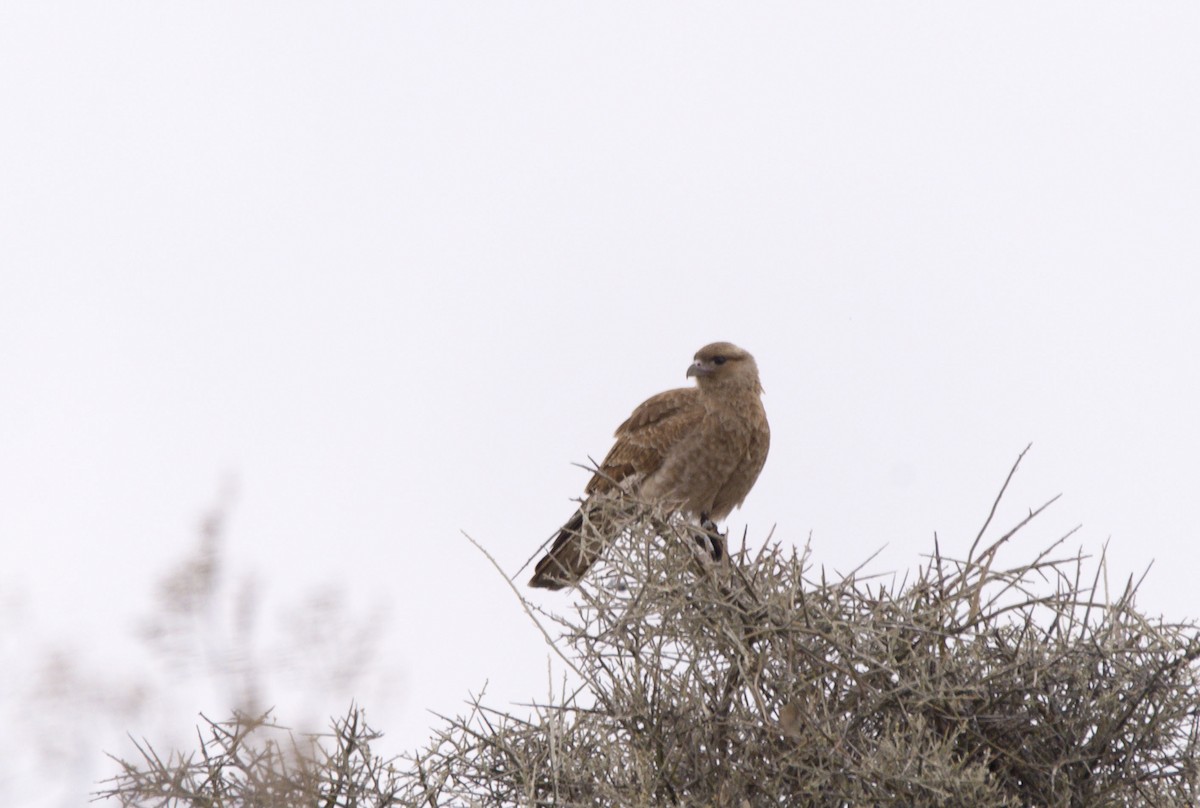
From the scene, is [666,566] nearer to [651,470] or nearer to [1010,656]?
[1010,656]

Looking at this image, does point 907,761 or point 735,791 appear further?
point 735,791

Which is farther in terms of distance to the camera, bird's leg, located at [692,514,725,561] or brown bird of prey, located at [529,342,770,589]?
brown bird of prey, located at [529,342,770,589]

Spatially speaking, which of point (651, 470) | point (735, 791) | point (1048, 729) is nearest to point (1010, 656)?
point (1048, 729)

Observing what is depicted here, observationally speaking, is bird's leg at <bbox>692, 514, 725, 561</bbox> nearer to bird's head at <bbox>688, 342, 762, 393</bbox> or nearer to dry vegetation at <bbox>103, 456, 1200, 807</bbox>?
dry vegetation at <bbox>103, 456, 1200, 807</bbox>

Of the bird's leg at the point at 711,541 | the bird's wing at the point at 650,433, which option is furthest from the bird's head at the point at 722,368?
the bird's leg at the point at 711,541

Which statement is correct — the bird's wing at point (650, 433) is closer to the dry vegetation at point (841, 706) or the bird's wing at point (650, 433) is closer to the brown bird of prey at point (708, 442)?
the brown bird of prey at point (708, 442)

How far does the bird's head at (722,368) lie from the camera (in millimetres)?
7465

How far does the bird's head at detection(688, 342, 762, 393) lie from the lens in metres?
7.46

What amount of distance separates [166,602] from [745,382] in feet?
19.7

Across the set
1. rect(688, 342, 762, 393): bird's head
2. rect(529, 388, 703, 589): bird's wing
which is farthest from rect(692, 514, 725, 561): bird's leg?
rect(688, 342, 762, 393): bird's head

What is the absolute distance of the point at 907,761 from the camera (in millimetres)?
3059

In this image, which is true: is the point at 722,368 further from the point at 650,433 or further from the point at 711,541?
the point at 711,541

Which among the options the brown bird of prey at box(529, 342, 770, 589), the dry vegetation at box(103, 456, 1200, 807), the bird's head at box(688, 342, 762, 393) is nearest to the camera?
Result: the dry vegetation at box(103, 456, 1200, 807)

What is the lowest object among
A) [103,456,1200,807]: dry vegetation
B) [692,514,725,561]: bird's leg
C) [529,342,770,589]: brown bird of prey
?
[103,456,1200,807]: dry vegetation
